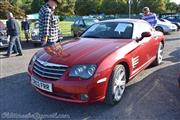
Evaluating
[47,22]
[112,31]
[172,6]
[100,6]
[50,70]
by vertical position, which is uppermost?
[100,6]

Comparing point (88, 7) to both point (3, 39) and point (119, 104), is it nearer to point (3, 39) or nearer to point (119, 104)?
point (3, 39)

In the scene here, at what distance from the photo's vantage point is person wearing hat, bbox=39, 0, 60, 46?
5910mm

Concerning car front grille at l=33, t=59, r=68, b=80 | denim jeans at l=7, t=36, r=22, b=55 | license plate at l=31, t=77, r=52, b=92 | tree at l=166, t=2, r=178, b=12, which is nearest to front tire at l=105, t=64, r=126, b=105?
car front grille at l=33, t=59, r=68, b=80

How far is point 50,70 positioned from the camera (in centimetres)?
420

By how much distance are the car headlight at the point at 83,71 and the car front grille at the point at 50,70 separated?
0.14m

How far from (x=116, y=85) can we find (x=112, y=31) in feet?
4.98

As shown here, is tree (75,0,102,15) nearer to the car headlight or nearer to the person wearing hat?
the person wearing hat

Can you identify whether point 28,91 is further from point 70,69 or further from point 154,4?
point 154,4

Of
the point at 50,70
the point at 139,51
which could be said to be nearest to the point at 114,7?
the point at 139,51

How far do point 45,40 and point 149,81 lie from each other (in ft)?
8.04

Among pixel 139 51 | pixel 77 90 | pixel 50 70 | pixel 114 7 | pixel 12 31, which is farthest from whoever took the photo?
pixel 114 7

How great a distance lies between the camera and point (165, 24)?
18.3 metres

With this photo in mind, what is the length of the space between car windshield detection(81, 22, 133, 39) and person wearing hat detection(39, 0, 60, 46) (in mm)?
740

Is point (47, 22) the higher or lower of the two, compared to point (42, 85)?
higher
